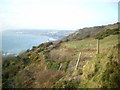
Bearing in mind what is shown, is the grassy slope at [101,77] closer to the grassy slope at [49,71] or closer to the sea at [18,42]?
the grassy slope at [49,71]

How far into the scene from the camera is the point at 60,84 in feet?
23.2

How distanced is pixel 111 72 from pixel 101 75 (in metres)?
0.43

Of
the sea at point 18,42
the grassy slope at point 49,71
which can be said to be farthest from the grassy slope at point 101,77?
the sea at point 18,42

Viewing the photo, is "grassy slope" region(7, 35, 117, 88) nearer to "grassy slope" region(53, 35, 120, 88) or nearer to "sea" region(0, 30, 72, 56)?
"grassy slope" region(53, 35, 120, 88)

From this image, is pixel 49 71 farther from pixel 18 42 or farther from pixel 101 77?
pixel 18 42

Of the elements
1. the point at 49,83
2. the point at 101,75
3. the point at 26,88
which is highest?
the point at 101,75

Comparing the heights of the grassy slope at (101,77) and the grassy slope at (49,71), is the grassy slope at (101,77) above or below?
above

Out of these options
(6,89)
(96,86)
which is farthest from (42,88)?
(6,89)

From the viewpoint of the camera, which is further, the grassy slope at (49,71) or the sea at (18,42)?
the sea at (18,42)

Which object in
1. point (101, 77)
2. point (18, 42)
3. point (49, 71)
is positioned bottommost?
point (18, 42)

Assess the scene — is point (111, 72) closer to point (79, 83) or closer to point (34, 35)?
point (79, 83)

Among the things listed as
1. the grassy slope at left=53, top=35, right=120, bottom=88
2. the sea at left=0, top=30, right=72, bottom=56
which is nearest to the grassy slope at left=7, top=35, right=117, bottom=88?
the grassy slope at left=53, top=35, right=120, bottom=88

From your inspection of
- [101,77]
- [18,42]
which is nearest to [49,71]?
[101,77]

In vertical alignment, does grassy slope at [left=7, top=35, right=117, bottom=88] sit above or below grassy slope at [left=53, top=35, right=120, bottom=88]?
below
